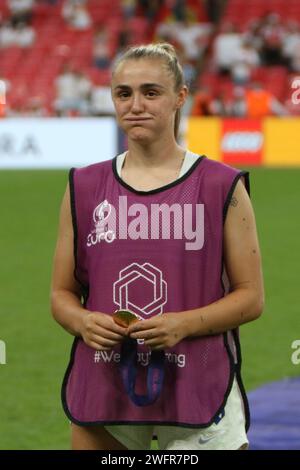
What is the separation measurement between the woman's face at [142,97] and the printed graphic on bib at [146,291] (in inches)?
12.3

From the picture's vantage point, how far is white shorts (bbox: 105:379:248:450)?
2.67m

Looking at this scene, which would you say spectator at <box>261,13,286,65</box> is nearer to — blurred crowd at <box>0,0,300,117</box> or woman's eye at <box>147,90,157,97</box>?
blurred crowd at <box>0,0,300,117</box>

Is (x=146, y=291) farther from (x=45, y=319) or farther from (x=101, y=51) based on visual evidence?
(x=101, y=51)

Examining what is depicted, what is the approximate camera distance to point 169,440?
2.71 meters

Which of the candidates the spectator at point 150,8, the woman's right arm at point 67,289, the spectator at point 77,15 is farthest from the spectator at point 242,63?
the woman's right arm at point 67,289

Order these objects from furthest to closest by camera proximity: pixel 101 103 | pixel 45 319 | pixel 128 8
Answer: pixel 128 8
pixel 101 103
pixel 45 319

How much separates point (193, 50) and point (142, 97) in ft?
75.4

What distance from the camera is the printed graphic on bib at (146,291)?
262 cm

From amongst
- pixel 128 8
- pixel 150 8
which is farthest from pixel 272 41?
pixel 128 8

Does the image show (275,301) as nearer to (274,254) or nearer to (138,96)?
(274,254)

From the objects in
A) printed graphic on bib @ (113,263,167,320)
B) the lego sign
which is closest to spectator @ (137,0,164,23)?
the lego sign

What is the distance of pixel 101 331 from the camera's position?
8.29 feet

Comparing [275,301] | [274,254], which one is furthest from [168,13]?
[275,301]

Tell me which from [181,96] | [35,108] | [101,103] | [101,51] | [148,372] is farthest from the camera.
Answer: [101,51]
